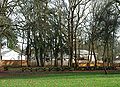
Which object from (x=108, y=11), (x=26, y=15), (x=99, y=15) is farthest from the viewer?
(x=99, y=15)

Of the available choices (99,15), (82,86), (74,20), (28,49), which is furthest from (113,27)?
(82,86)

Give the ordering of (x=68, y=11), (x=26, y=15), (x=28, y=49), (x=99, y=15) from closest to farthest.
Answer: (x=26, y=15) → (x=99, y=15) → (x=68, y=11) → (x=28, y=49)

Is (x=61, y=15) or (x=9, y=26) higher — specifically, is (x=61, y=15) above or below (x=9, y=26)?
above

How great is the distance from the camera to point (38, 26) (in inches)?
1233

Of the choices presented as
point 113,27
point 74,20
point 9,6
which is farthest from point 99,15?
point 9,6

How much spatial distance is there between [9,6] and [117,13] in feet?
57.7

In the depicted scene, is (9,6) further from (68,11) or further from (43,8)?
(68,11)

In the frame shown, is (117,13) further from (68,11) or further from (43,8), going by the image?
(43,8)

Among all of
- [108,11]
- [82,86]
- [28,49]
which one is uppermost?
[108,11]

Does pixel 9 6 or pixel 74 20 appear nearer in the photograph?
pixel 9 6

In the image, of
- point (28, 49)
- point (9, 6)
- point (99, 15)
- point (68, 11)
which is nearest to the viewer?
point (9, 6)

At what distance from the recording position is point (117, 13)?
4459cm

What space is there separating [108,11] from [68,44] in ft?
41.9

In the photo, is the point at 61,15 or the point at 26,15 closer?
the point at 26,15
